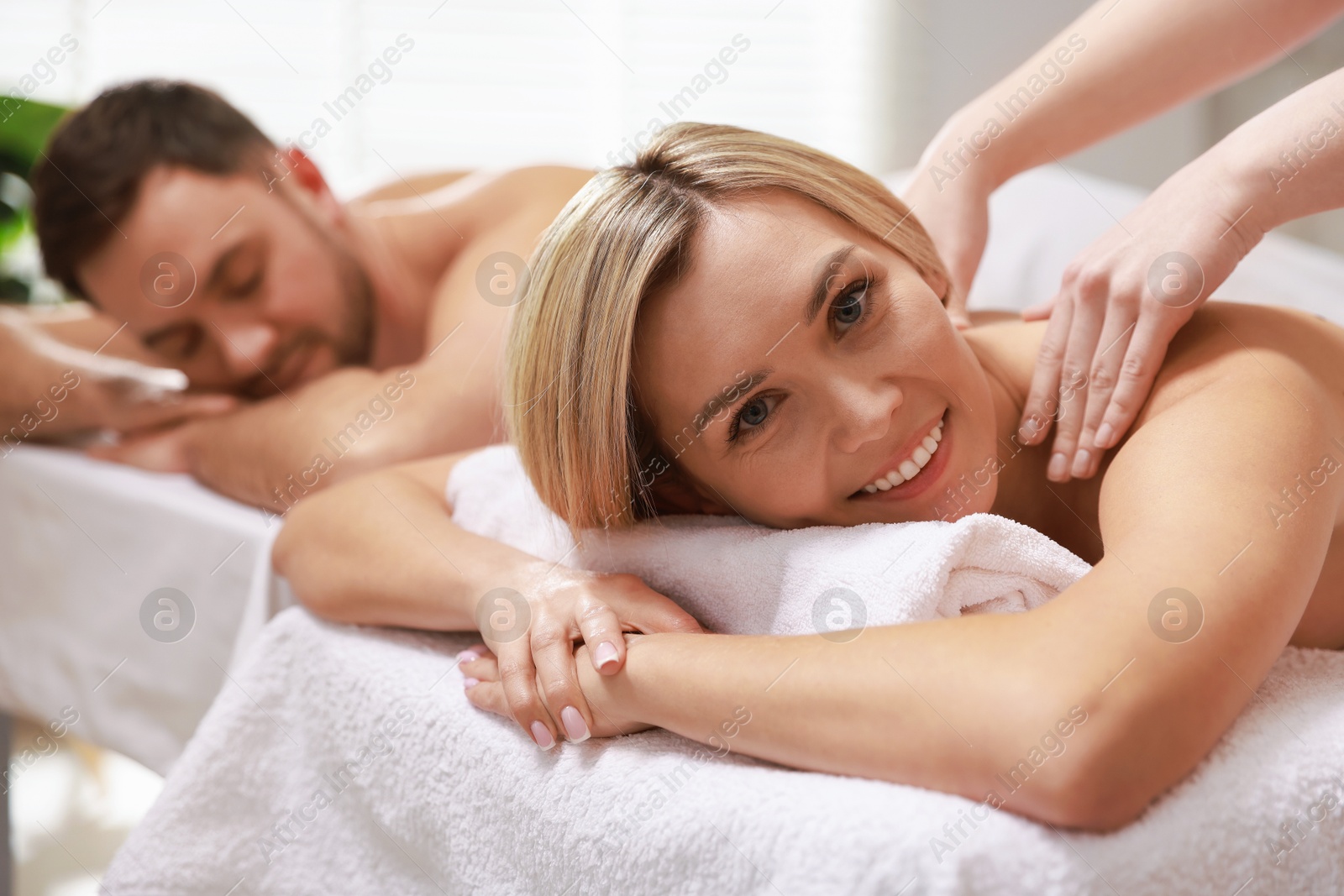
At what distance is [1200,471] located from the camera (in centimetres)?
68

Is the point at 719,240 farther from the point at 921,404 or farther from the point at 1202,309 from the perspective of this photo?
the point at 1202,309

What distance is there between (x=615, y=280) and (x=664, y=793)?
1.21ft

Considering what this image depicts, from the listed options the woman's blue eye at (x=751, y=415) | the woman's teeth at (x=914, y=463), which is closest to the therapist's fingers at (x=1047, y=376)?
the woman's teeth at (x=914, y=463)

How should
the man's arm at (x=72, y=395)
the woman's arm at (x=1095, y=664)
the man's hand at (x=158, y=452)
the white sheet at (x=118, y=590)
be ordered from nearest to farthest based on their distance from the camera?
the woman's arm at (x=1095, y=664)
the white sheet at (x=118, y=590)
the man's hand at (x=158, y=452)
the man's arm at (x=72, y=395)

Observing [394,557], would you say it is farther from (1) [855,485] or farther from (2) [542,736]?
(1) [855,485]

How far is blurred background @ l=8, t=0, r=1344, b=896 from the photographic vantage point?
267 cm

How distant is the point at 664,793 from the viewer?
66cm

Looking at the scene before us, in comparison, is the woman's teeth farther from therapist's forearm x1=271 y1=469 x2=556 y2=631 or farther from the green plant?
the green plant

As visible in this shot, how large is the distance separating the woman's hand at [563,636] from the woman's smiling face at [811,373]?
0.42ft

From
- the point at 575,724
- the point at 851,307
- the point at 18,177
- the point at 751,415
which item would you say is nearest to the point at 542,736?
the point at 575,724

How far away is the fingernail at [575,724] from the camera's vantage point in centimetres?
74

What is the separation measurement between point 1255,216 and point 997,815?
496 mm

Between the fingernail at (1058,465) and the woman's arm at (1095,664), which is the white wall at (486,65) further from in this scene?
the woman's arm at (1095,664)

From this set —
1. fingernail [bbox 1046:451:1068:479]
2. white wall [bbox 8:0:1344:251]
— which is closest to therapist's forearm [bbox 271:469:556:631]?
fingernail [bbox 1046:451:1068:479]
